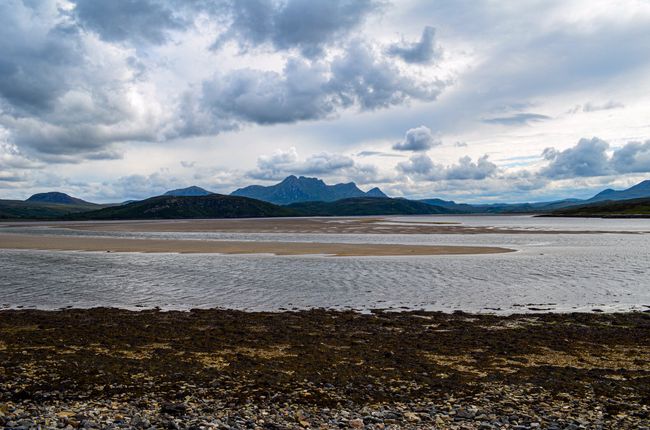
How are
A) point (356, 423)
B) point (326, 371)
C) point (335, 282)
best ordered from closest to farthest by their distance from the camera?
point (356, 423) < point (326, 371) < point (335, 282)

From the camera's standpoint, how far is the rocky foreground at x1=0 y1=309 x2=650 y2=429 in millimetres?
10742

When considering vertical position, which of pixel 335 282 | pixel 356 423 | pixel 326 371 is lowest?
pixel 335 282

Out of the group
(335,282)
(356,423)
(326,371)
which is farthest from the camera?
(335,282)

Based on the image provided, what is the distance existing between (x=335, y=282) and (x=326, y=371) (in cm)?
1890

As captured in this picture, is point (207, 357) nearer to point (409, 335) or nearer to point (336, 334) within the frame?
point (336, 334)

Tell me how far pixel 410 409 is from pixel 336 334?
26.2 ft

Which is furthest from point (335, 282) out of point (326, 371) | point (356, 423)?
point (356, 423)

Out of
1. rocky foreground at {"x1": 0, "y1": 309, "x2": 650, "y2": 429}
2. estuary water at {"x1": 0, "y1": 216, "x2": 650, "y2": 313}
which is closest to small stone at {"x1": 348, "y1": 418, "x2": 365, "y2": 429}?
rocky foreground at {"x1": 0, "y1": 309, "x2": 650, "y2": 429}

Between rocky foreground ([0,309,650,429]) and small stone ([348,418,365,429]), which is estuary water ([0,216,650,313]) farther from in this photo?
small stone ([348,418,365,429])

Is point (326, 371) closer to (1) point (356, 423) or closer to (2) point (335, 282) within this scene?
(1) point (356, 423)

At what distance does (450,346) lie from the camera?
17.2 m

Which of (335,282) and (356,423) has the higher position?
(356,423)

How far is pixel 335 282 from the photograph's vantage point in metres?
33.1

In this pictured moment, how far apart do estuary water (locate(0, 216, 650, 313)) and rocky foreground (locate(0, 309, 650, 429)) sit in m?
3.98
